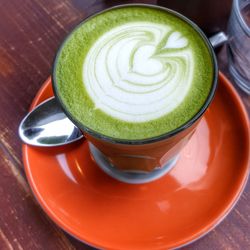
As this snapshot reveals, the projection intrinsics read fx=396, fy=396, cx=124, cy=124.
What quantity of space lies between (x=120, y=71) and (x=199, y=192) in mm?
248

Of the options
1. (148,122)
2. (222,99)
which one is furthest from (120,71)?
(222,99)

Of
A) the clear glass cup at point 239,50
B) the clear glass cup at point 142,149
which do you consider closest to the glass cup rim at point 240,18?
the clear glass cup at point 239,50

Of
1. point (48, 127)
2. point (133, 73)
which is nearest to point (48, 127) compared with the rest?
point (48, 127)

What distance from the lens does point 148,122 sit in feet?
1.92

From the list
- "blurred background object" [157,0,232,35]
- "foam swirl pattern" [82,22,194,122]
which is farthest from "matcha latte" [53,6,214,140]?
"blurred background object" [157,0,232,35]

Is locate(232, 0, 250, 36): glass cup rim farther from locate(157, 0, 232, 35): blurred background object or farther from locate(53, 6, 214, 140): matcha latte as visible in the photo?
locate(53, 6, 214, 140): matcha latte

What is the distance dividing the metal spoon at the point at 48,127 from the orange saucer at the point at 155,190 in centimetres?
2

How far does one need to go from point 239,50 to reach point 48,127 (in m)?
0.42

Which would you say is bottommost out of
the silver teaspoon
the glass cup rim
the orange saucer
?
the orange saucer

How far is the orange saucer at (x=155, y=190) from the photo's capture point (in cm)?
64

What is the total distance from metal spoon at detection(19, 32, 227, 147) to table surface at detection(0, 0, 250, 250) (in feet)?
0.18

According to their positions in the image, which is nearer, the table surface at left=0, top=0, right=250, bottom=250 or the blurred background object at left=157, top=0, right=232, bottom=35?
the table surface at left=0, top=0, right=250, bottom=250

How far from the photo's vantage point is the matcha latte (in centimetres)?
59

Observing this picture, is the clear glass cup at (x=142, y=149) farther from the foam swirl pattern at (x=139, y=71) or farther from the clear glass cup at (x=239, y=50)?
the clear glass cup at (x=239, y=50)
